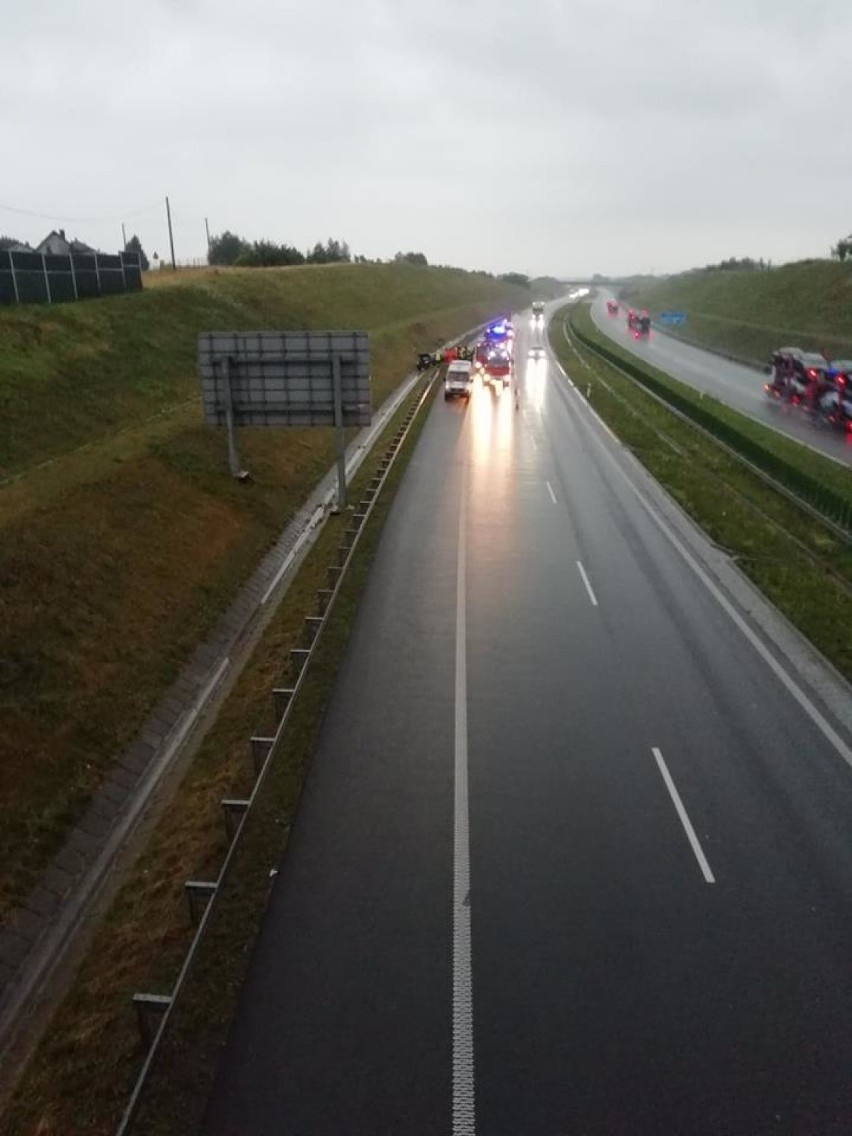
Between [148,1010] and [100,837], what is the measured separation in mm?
4993

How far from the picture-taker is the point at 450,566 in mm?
24406

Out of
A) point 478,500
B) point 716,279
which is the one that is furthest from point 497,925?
point 716,279

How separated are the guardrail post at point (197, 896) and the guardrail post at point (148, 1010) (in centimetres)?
152

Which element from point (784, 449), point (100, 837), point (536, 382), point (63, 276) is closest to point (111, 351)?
point (63, 276)

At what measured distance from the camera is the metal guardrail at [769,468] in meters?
26.8

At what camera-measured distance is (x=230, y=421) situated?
29.4 metres

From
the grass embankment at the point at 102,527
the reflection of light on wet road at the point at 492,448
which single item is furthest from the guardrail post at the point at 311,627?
the reflection of light on wet road at the point at 492,448

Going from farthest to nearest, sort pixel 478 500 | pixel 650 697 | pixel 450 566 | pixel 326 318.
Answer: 1. pixel 326 318
2. pixel 478 500
3. pixel 450 566
4. pixel 650 697

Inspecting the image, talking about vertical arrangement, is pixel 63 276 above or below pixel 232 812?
above

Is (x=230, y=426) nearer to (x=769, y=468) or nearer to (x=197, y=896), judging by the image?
(x=197, y=896)

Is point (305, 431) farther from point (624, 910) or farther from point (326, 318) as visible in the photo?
point (326, 318)

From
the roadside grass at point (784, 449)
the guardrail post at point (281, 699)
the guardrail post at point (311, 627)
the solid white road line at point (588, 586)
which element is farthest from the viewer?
the roadside grass at point (784, 449)

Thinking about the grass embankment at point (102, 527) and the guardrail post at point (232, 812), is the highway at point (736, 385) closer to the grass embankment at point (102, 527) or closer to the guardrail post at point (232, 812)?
the grass embankment at point (102, 527)

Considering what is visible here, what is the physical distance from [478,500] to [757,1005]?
23023 mm
